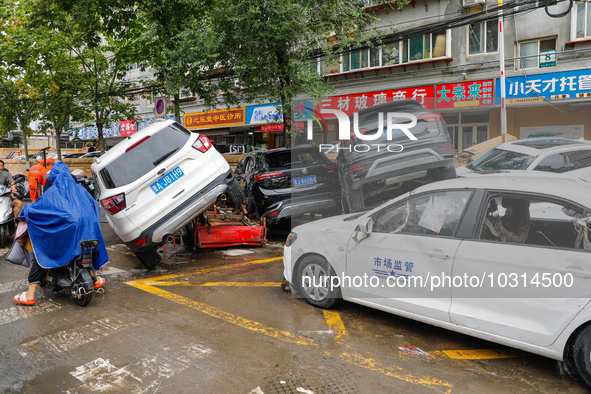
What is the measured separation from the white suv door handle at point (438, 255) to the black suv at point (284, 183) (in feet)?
8.29

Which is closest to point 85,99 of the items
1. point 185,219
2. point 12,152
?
point 185,219

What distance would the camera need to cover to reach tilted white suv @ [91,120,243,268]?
236 inches

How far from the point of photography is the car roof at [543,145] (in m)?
3.79

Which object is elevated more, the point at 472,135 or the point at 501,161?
the point at 472,135

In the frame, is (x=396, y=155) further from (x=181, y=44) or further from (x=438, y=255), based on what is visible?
(x=181, y=44)

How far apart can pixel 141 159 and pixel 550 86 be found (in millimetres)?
5243

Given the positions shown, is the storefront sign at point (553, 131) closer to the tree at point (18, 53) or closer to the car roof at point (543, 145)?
the car roof at point (543, 145)

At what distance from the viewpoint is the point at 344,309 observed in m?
4.96

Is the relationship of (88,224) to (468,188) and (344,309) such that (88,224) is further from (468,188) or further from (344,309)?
(468,188)

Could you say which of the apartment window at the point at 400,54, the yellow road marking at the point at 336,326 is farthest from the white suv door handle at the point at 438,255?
the apartment window at the point at 400,54

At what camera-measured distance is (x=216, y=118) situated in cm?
2498

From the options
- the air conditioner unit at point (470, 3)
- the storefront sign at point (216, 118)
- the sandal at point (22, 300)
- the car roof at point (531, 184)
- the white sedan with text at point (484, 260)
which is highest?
the air conditioner unit at point (470, 3)

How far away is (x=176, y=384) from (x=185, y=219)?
313 cm

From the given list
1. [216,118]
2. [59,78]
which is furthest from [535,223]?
[216,118]
